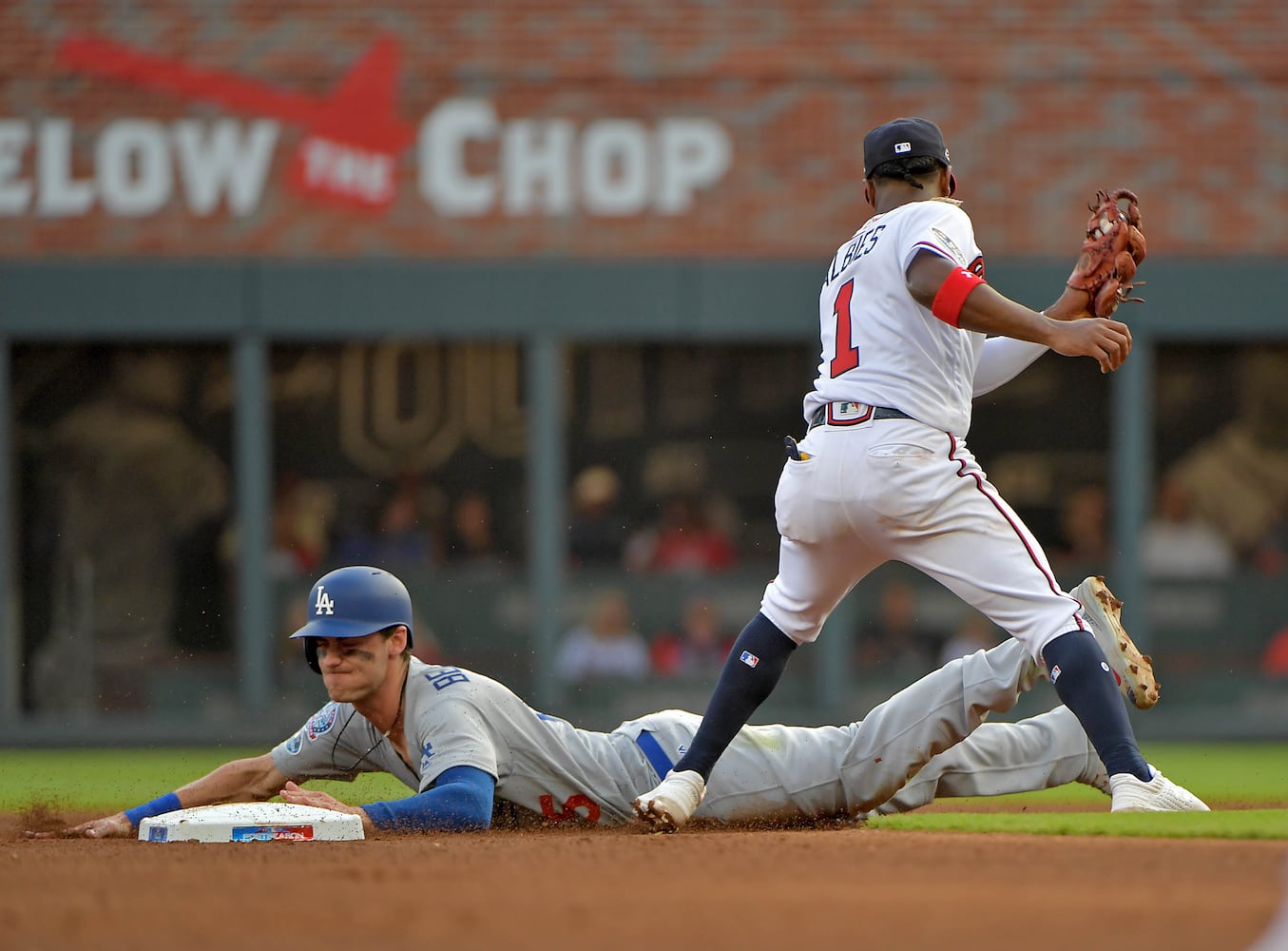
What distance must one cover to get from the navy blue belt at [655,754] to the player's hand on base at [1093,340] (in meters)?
1.68

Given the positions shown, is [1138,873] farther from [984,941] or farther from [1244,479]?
[1244,479]

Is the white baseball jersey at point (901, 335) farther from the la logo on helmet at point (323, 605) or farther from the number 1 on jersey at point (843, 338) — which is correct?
the la logo on helmet at point (323, 605)

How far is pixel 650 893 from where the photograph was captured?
3.71 metres

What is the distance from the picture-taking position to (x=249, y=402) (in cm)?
1252

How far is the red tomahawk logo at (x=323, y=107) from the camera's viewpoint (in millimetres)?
12625

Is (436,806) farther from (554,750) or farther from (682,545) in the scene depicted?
(682,545)

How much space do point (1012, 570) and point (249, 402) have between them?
27.9 feet

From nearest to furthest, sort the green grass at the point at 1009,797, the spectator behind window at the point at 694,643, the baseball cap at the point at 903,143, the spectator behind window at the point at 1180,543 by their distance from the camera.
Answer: the green grass at the point at 1009,797
the baseball cap at the point at 903,143
the spectator behind window at the point at 694,643
the spectator behind window at the point at 1180,543

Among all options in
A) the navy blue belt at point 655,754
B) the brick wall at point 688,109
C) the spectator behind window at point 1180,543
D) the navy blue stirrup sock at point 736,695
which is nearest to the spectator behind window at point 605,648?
the brick wall at point 688,109

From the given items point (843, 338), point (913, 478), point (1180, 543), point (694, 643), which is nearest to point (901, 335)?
point (843, 338)

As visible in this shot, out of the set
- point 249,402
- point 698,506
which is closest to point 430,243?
point 249,402

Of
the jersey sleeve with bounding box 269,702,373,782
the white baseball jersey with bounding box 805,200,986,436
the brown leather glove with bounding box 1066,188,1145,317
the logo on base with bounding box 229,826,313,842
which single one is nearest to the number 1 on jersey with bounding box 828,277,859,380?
the white baseball jersey with bounding box 805,200,986,436

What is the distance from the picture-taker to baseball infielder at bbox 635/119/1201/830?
4844 mm

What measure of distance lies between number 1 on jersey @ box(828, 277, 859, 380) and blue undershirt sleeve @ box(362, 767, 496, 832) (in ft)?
4.91
